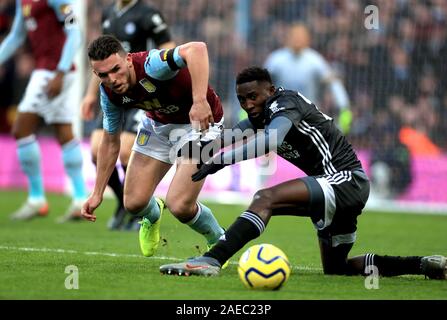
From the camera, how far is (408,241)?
10.3 metres

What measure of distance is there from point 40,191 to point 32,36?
1.84 metres

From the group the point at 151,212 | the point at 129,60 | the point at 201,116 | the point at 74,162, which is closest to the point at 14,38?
the point at 74,162

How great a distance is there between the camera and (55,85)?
11.0 metres

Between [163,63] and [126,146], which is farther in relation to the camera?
[126,146]

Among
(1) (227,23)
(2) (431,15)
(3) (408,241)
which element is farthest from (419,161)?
(3) (408,241)

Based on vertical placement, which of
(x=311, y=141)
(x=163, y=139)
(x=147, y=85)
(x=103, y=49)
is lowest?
(x=163, y=139)

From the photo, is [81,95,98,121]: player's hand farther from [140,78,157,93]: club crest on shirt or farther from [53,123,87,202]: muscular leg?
[140,78,157,93]: club crest on shirt

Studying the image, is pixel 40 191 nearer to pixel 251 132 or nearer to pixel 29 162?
pixel 29 162

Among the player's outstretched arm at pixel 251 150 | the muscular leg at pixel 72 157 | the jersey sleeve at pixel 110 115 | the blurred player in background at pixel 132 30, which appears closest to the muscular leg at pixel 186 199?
the jersey sleeve at pixel 110 115

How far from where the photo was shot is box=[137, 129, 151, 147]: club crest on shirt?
24.8ft

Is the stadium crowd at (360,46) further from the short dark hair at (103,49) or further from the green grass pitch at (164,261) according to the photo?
the short dark hair at (103,49)

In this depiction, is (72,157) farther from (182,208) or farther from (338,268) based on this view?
(338,268)

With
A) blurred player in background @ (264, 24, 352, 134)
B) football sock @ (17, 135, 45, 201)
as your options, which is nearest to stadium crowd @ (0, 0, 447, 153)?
blurred player in background @ (264, 24, 352, 134)

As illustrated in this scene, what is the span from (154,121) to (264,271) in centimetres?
220
